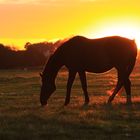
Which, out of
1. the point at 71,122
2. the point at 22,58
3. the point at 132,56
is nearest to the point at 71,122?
the point at 71,122

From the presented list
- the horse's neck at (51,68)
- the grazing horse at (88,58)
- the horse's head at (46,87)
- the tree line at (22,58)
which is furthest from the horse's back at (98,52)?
the tree line at (22,58)

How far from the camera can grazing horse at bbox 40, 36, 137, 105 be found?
17.7 meters

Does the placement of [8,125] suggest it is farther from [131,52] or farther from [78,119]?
[131,52]

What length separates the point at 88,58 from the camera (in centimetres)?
1788

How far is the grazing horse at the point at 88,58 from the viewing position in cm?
1770

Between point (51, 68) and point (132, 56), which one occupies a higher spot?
point (132, 56)

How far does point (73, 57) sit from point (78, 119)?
514 cm

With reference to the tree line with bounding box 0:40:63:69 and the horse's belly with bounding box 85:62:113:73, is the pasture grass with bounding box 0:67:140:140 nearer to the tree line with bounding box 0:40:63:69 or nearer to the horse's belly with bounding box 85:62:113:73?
the horse's belly with bounding box 85:62:113:73

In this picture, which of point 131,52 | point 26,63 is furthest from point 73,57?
point 26,63

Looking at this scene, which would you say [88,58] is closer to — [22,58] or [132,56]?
[132,56]

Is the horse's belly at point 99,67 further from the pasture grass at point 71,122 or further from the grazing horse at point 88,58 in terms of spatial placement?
the pasture grass at point 71,122

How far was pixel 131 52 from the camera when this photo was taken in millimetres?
17812

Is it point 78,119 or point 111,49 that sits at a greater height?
point 111,49

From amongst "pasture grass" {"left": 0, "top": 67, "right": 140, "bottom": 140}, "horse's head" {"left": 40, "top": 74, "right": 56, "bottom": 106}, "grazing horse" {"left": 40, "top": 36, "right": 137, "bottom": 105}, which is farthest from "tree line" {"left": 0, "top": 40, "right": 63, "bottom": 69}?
"pasture grass" {"left": 0, "top": 67, "right": 140, "bottom": 140}
